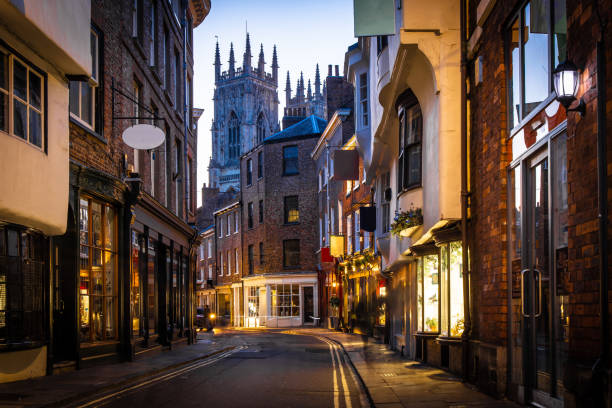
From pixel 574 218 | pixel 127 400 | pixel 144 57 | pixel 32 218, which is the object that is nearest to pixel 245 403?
pixel 127 400

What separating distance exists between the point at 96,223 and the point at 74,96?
9.68 feet

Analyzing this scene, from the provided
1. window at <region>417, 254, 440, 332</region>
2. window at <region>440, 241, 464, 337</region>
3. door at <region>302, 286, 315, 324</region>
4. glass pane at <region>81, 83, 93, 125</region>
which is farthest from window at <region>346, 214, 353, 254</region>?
window at <region>440, 241, 464, 337</region>

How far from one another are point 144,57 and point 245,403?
526 inches

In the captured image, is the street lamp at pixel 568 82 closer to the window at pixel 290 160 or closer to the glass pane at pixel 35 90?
the glass pane at pixel 35 90

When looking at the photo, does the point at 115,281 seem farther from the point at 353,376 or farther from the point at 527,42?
the point at 527,42

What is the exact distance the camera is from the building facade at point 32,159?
1036 centimetres

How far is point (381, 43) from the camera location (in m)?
18.4

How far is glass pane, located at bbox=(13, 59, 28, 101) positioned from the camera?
10.8 meters

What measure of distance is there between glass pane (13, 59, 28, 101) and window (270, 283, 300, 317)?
38593 millimetres

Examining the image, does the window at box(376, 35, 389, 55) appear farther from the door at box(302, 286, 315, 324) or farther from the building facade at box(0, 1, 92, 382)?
the door at box(302, 286, 315, 324)

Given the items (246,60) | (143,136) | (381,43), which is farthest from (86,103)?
(246,60)

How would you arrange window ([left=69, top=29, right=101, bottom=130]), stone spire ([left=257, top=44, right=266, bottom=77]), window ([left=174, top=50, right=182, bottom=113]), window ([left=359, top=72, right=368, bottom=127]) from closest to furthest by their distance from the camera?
window ([left=69, top=29, right=101, bottom=130]) < window ([left=359, top=72, right=368, bottom=127]) < window ([left=174, top=50, right=182, bottom=113]) < stone spire ([left=257, top=44, right=266, bottom=77])

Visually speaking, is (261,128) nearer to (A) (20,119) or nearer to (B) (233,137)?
(B) (233,137)

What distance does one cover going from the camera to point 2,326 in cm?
1172
